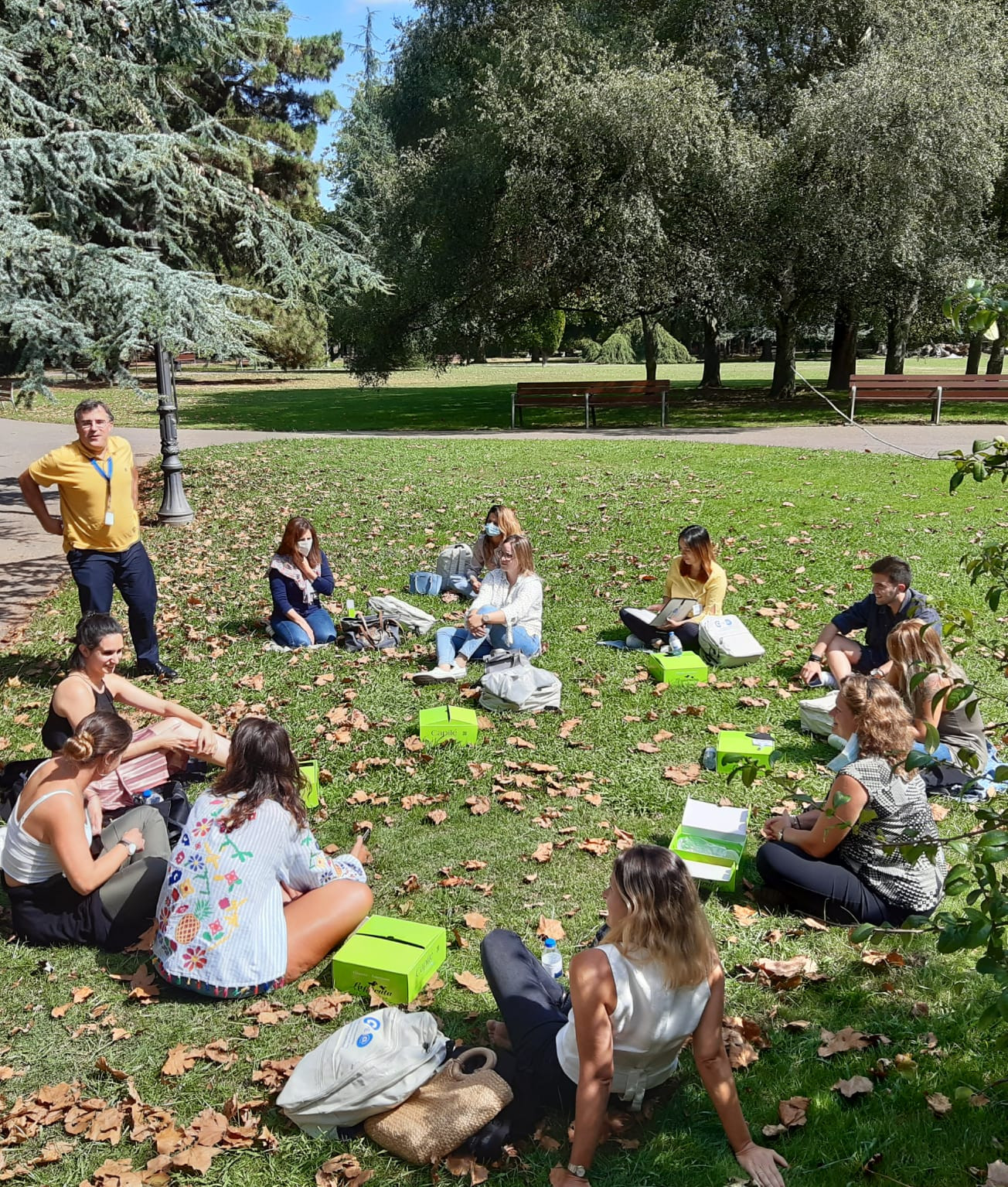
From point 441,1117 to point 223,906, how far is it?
4.28ft

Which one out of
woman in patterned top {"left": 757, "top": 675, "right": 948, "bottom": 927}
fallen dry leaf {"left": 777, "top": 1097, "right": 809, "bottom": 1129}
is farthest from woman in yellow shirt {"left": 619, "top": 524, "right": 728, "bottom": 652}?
fallen dry leaf {"left": 777, "top": 1097, "right": 809, "bottom": 1129}

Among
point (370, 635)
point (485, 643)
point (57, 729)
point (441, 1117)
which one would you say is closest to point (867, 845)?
point (441, 1117)

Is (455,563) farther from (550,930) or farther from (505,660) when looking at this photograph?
(550,930)

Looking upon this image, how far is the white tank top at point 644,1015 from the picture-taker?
10.8ft

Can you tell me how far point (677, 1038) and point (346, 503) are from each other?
1136cm

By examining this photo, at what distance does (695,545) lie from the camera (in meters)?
8.23

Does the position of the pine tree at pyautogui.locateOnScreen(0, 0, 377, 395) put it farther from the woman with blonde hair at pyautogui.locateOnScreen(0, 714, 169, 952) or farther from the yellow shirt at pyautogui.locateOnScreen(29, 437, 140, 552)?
the woman with blonde hair at pyautogui.locateOnScreen(0, 714, 169, 952)

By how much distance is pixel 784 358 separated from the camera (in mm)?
25844

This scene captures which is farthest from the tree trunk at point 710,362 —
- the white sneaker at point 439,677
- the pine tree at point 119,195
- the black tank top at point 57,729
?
the black tank top at point 57,729

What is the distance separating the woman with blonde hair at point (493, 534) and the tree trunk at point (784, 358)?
49.5 ft

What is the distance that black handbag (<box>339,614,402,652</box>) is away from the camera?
873 cm

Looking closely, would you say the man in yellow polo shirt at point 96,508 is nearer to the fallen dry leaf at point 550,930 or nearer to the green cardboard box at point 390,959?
the green cardboard box at point 390,959

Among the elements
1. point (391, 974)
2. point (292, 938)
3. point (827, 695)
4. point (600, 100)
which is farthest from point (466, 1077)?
point (600, 100)

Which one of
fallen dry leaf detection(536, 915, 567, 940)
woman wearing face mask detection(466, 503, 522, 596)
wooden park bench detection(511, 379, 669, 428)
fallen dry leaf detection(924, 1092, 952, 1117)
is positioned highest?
wooden park bench detection(511, 379, 669, 428)
